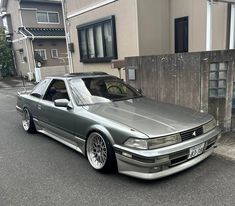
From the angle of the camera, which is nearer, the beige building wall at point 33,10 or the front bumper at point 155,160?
the front bumper at point 155,160

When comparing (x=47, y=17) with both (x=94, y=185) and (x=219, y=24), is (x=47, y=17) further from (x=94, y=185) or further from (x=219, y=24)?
(x=94, y=185)

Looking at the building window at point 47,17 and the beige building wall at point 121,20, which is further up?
the building window at point 47,17

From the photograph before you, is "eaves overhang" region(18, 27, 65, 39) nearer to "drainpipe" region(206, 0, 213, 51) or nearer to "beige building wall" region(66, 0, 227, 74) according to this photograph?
"beige building wall" region(66, 0, 227, 74)

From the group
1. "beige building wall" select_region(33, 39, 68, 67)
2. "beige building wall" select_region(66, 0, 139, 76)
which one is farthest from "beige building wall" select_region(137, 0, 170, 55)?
"beige building wall" select_region(33, 39, 68, 67)

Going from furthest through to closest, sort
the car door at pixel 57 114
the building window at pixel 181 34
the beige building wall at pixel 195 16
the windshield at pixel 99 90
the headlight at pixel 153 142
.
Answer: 1. the building window at pixel 181 34
2. the beige building wall at pixel 195 16
3. the windshield at pixel 99 90
4. the car door at pixel 57 114
5. the headlight at pixel 153 142

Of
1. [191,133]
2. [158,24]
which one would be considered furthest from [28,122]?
[158,24]

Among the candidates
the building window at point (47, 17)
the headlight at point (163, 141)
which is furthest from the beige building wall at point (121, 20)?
the building window at point (47, 17)

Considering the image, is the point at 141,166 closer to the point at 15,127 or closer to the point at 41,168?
the point at 41,168

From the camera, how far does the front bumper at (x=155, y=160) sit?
288cm

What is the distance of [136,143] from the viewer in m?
2.98

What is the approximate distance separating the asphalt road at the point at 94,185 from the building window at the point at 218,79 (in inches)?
57.2

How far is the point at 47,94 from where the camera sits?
502cm

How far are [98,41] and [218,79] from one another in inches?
259

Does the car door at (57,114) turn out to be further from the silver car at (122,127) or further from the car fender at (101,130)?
the car fender at (101,130)
